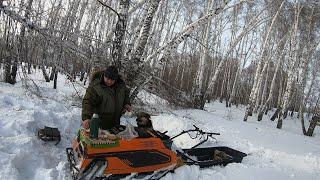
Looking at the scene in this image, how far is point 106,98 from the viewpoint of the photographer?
6.36 m

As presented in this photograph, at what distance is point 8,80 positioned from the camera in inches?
527

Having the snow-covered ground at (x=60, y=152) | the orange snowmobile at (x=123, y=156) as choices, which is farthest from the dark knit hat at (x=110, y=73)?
the snow-covered ground at (x=60, y=152)

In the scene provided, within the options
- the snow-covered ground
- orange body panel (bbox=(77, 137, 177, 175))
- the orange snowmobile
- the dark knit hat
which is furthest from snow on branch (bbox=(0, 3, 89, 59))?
the snow-covered ground

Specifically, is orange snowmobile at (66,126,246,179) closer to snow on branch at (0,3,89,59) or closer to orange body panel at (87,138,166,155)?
orange body panel at (87,138,166,155)

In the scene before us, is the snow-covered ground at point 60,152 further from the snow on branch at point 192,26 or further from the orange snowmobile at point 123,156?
the snow on branch at point 192,26

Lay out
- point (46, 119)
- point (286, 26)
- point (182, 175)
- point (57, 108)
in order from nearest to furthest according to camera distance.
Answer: point (182, 175) < point (46, 119) < point (57, 108) < point (286, 26)

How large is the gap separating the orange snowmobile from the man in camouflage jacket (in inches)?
Result: 9.1

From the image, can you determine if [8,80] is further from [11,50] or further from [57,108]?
[11,50]

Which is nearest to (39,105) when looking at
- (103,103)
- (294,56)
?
(103,103)

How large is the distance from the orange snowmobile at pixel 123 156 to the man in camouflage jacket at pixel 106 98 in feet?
0.76

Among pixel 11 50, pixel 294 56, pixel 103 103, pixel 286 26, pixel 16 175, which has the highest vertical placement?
pixel 286 26

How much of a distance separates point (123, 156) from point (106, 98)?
3.49 ft

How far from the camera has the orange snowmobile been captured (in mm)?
5531

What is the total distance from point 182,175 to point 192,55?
30.9 m
